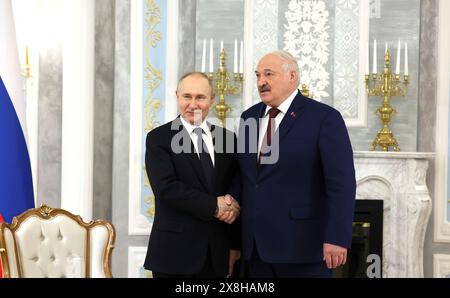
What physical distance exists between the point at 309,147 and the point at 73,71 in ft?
8.71

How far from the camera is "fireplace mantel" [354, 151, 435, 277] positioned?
4.90 metres

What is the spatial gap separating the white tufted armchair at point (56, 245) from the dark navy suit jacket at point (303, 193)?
81cm

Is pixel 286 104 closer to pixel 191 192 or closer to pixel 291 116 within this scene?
pixel 291 116

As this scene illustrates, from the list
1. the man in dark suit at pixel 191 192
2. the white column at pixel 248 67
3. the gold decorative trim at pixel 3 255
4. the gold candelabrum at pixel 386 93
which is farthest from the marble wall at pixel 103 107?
the man in dark suit at pixel 191 192

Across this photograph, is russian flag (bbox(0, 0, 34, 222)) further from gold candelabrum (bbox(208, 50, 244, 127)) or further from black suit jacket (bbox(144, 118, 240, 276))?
gold candelabrum (bbox(208, 50, 244, 127))

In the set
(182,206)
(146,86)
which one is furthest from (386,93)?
(182,206)

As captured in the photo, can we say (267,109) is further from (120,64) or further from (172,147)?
(120,64)

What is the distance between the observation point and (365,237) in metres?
4.96

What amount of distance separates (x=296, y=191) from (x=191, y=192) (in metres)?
0.43

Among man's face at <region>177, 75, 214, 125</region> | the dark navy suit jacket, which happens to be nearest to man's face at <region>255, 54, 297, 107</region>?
the dark navy suit jacket

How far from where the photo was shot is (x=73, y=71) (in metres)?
4.91

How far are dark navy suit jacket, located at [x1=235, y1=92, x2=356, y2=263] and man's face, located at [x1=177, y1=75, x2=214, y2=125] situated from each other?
312 mm

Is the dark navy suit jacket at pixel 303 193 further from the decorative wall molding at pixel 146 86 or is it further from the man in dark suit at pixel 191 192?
the decorative wall molding at pixel 146 86
